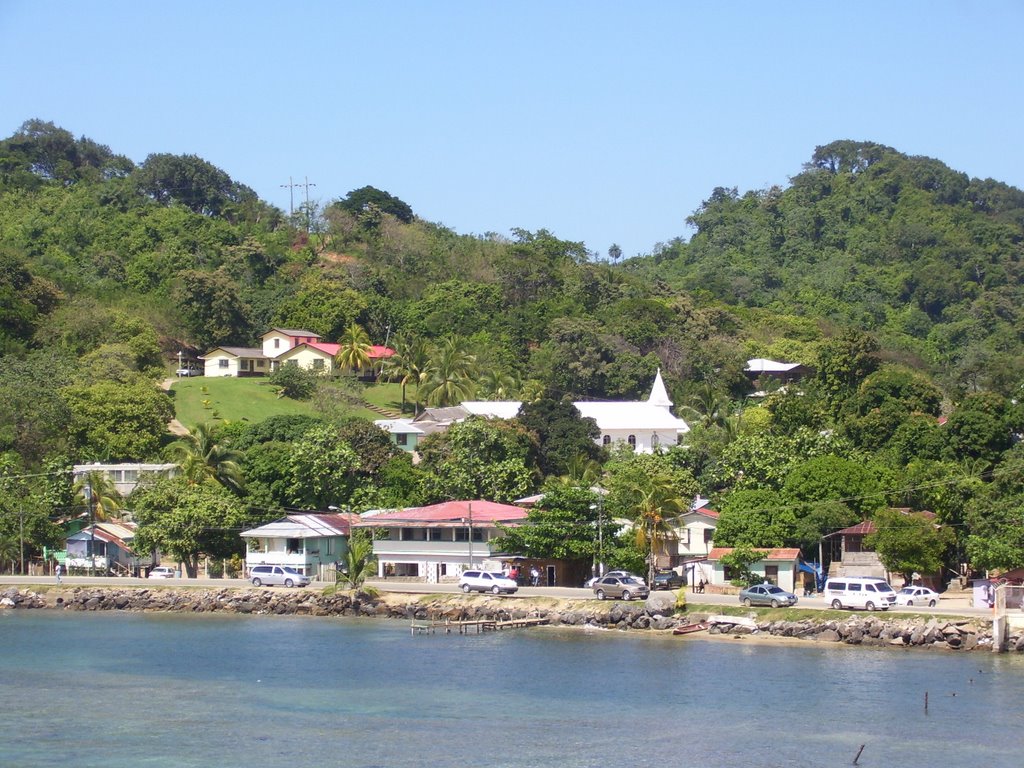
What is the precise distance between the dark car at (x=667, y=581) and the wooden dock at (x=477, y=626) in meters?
5.03

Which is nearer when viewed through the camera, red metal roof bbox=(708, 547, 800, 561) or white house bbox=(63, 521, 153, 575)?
red metal roof bbox=(708, 547, 800, 561)

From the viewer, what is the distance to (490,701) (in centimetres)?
3719

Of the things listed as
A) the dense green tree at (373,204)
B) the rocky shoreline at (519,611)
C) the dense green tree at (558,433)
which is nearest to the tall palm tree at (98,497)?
the rocky shoreline at (519,611)

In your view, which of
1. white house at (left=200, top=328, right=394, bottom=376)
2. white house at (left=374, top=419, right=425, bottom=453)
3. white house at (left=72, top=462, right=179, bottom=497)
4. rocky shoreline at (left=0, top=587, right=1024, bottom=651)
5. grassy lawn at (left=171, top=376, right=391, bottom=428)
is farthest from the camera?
white house at (left=200, top=328, right=394, bottom=376)

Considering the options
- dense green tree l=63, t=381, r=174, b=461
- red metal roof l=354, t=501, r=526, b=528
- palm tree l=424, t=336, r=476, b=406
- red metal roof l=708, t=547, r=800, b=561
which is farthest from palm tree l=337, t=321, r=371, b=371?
A: red metal roof l=708, t=547, r=800, b=561

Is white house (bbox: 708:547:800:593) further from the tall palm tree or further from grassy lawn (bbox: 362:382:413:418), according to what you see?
grassy lawn (bbox: 362:382:413:418)

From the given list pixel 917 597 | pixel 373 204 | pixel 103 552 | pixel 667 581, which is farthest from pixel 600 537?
pixel 373 204

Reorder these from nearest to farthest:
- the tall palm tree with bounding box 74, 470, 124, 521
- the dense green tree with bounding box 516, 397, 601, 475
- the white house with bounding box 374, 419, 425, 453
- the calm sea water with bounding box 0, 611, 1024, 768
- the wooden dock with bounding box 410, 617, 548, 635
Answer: the calm sea water with bounding box 0, 611, 1024, 768 → the wooden dock with bounding box 410, 617, 548, 635 → the tall palm tree with bounding box 74, 470, 124, 521 → the dense green tree with bounding box 516, 397, 601, 475 → the white house with bounding box 374, 419, 425, 453

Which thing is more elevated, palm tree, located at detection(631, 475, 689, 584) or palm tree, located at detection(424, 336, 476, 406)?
palm tree, located at detection(424, 336, 476, 406)

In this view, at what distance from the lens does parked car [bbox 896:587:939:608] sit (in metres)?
47.3

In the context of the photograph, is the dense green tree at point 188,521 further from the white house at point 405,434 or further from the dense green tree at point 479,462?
the white house at point 405,434

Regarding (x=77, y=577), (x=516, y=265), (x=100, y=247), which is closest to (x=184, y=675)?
(x=77, y=577)

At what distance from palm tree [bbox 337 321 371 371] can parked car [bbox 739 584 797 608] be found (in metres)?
49.6

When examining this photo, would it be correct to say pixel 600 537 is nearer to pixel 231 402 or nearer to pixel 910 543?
pixel 910 543
